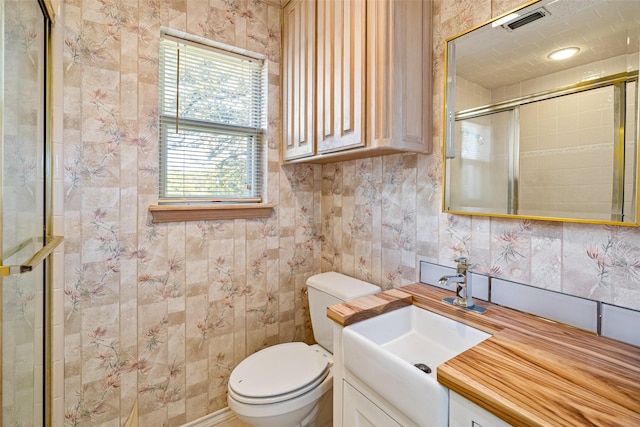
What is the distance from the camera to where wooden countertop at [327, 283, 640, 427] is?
595 mm

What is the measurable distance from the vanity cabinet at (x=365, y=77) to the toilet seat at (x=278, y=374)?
1066mm

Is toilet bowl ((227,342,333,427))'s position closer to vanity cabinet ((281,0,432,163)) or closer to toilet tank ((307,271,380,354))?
toilet tank ((307,271,380,354))

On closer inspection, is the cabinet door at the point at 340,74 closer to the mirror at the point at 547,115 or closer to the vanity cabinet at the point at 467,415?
the mirror at the point at 547,115

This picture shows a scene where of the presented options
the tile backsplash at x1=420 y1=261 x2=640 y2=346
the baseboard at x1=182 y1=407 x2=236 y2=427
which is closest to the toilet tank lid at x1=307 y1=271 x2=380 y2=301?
the tile backsplash at x1=420 y1=261 x2=640 y2=346

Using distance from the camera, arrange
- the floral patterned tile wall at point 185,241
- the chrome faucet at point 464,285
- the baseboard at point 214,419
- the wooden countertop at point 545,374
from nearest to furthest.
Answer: the wooden countertop at point 545,374 → the chrome faucet at point 464,285 → the floral patterned tile wall at point 185,241 → the baseboard at point 214,419

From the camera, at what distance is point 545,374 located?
2.36 feet

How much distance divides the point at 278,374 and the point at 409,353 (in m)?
0.65

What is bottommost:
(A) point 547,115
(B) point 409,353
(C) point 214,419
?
(C) point 214,419

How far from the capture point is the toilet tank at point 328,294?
61.7 inches

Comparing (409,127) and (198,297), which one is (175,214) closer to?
(198,297)

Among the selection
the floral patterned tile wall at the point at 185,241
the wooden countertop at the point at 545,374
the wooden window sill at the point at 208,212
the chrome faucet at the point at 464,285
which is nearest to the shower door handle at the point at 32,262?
the floral patterned tile wall at the point at 185,241

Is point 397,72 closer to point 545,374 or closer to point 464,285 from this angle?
point 464,285

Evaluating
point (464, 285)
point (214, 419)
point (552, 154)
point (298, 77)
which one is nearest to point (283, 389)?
point (214, 419)

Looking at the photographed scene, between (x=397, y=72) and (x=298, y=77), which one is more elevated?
(x=298, y=77)
